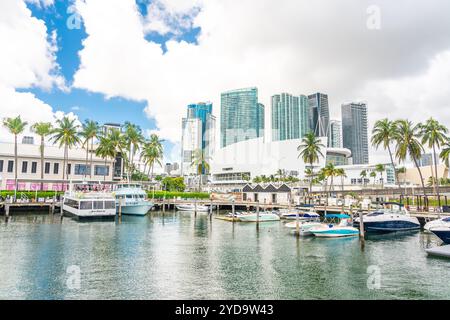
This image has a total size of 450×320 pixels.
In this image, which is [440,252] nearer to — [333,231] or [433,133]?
[333,231]

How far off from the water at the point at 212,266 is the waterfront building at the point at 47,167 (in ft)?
109

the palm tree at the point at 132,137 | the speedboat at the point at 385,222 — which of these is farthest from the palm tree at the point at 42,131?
the speedboat at the point at 385,222

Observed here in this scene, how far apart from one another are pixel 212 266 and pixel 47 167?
62921 mm

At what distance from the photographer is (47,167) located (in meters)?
70.7

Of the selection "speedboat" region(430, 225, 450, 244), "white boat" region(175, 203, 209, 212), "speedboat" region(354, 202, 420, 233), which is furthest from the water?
"white boat" region(175, 203, 209, 212)

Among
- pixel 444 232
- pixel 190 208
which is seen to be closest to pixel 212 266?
pixel 444 232

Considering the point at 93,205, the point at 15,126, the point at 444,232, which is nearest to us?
the point at 444,232

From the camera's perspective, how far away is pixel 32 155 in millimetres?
68562

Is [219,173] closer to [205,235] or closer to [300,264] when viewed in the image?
[205,235]

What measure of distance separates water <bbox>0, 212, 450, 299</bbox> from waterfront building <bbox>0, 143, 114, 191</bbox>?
3323 centimetres

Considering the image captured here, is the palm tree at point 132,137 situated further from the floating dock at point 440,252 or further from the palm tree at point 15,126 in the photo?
the floating dock at point 440,252

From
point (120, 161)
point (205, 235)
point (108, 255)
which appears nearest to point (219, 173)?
point (120, 161)

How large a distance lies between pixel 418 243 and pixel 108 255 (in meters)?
31.5

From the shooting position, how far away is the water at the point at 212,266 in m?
17.5
